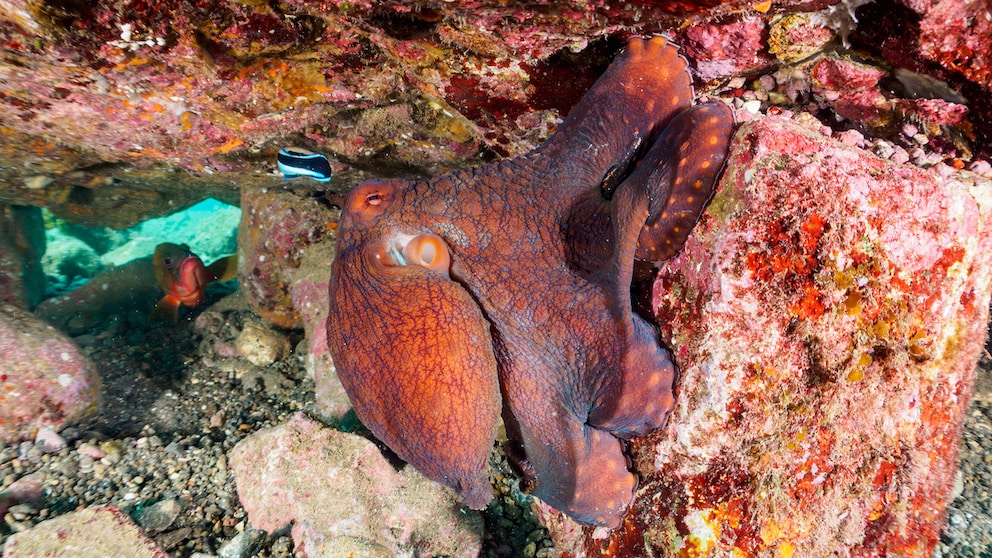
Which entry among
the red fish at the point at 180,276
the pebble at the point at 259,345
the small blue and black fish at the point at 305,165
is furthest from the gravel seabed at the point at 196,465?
the small blue and black fish at the point at 305,165

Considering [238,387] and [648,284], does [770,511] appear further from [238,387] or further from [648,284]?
[238,387]

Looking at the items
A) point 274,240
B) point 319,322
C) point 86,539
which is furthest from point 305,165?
point 86,539

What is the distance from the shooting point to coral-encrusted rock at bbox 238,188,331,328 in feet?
19.0

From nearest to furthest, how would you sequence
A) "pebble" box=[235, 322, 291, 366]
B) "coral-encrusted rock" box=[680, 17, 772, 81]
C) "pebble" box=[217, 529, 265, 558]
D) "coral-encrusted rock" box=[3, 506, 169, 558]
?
"coral-encrusted rock" box=[680, 17, 772, 81] → "coral-encrusted rock" box=[3, 506, 169, 558] → "pebble" box=[217, 529, 265, 558] → "pebble" box=[235, 322, 291, 366]

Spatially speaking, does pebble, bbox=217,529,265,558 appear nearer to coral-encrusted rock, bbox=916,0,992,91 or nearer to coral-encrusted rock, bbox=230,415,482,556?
coral-encrusted rock, bbox=230,415,482,556

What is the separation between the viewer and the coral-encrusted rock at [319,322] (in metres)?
4.76

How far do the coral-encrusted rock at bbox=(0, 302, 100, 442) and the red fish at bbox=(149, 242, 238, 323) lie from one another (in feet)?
8.61

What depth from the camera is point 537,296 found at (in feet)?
7.68

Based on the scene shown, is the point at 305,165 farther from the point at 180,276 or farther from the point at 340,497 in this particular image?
the point at 180,276

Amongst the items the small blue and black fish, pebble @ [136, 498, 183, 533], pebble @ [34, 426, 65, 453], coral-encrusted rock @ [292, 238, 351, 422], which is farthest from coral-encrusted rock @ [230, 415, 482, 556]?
the small blue and black fish

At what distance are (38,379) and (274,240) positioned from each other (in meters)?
2.51

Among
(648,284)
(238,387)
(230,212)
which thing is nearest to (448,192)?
(648,284)

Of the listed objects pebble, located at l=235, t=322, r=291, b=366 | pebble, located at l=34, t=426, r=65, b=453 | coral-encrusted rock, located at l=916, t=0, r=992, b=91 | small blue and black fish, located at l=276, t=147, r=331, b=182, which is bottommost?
pebble, located at l=235, t=322, r=291, b=366

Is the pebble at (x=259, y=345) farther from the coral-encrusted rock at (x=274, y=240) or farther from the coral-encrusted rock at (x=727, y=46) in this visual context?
the coral-encrusted rock at (x=727, y=46)
